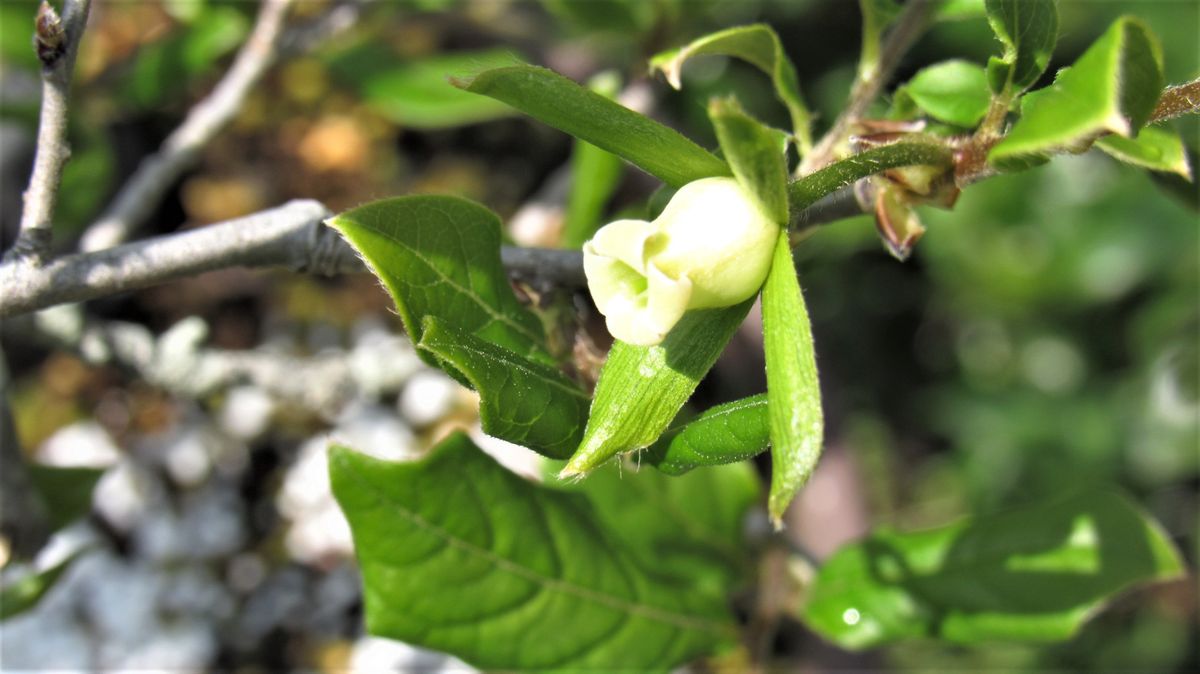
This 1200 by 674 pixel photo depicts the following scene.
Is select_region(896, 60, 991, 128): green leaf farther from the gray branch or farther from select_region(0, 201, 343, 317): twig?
select_region(0, 201, 343, 317): twig

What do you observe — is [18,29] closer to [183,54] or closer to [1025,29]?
[183,54]

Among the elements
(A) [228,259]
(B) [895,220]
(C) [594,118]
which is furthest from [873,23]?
(A) [228,259]

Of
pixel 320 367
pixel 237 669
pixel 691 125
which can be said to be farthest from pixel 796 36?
pixel 237 669

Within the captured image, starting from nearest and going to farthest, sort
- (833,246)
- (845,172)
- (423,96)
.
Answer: (845,172), (423,96), (833,246)

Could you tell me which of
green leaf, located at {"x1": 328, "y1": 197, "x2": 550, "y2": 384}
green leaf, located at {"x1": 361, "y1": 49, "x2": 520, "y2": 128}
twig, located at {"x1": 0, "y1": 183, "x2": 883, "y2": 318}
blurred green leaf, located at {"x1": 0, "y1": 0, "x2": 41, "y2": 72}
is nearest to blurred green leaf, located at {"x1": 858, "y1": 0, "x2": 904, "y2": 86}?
twig, located at {"x1": 0, "y1": 183, "x2": 883, "y2": 318}

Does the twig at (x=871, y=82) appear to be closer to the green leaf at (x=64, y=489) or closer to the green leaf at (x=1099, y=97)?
the green leaf at (x=1099, y=97)

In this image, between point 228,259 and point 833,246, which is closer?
point 228,259

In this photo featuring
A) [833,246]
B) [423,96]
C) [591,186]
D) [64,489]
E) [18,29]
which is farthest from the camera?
[833,246]
